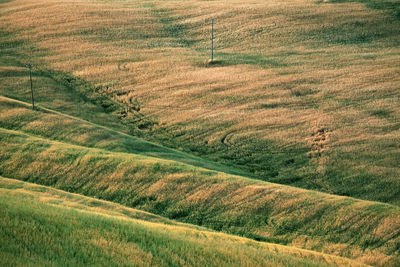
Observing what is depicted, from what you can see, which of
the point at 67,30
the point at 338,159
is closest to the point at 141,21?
the point at 67,30

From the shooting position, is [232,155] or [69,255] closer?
[69,255]

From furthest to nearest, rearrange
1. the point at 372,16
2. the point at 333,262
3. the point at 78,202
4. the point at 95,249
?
1. the point at 372,16
2. the point at 78,202
3. the point at 333,262
4. the point at 95,249

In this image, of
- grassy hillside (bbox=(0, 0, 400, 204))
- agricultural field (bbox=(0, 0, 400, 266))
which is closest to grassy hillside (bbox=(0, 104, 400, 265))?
agricultural field (bbox=(0, 0, 400, 266))

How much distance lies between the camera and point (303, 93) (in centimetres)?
5066

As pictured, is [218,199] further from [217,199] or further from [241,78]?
[241,78]

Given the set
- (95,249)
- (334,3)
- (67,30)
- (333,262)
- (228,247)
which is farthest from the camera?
(334,3)

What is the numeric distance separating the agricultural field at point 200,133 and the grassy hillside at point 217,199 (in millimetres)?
110

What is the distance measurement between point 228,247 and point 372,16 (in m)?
74.1

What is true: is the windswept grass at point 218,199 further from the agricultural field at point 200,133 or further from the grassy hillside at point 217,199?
the agricultural field at point 200,133

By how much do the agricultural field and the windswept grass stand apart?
0.10 meters

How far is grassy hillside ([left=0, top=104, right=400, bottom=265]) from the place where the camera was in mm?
22750

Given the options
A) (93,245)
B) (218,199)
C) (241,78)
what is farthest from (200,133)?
(93,245)

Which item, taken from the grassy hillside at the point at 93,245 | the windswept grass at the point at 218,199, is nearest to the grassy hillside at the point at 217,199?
the windswept grass at the point at 218,199

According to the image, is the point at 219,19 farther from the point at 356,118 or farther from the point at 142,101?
the point at 356,118
